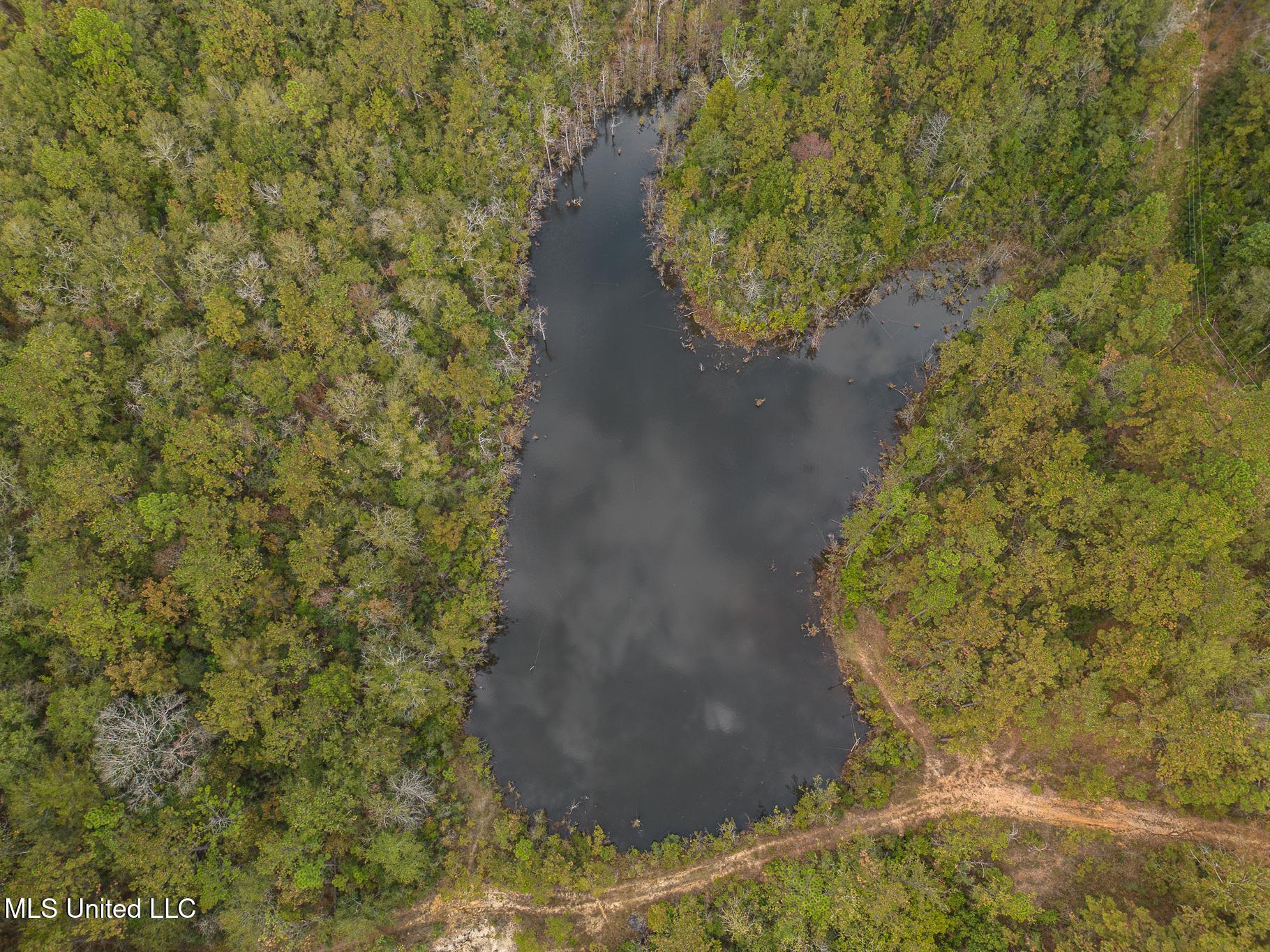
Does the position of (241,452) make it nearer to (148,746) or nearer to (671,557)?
(148,746)

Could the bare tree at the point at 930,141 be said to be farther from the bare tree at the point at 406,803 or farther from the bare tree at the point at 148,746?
the bare tree at the point at 148,746

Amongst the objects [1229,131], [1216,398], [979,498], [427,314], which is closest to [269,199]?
[427,314]

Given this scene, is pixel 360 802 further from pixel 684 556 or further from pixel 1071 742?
pixel 1071 742

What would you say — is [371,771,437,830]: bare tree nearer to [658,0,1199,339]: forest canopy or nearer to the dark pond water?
the dark pond water

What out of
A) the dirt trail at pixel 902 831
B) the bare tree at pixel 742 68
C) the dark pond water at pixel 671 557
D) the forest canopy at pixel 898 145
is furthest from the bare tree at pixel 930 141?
the dirt trail at pixel 902 831

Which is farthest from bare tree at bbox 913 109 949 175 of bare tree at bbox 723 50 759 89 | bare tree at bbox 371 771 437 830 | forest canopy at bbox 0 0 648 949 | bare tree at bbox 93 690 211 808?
bare tree at bbox 93 690 211 808

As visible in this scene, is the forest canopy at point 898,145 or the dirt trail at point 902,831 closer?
the dirt trail at point 902,831
